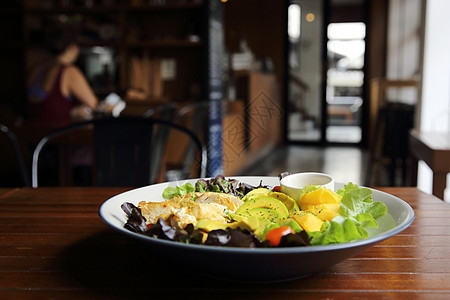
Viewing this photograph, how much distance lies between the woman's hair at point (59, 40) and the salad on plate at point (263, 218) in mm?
2931

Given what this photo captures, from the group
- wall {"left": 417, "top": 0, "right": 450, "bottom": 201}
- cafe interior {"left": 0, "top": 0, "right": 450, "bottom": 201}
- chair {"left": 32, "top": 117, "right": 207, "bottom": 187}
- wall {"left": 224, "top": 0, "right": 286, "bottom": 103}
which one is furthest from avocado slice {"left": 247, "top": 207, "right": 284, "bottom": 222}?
wall {"left": 224, "top": 0, "right": 286, "bottom": 103}

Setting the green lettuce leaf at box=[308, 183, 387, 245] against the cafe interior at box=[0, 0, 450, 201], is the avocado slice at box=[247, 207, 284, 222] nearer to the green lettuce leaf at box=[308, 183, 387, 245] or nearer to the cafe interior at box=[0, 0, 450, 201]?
the green lettuce leaf at box=[308, 183, 387, 245]

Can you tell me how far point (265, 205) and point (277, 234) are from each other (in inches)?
4.5

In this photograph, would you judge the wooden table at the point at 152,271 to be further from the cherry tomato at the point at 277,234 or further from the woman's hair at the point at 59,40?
the woman's hair at the point at 59,40

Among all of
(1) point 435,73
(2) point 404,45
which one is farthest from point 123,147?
(2) point 404,45

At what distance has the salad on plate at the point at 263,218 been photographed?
55cm

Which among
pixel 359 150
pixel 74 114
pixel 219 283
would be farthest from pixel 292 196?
pixel 359 150

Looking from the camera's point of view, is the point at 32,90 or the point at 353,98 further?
the point at 353,98

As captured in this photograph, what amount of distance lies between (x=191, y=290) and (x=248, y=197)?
0.22m

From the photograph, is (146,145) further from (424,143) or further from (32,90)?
(32,90)

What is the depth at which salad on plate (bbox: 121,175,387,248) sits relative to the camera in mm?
547

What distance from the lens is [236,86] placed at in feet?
20.2

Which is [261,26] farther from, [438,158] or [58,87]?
[438,158]

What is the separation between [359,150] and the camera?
7746 millimetres
